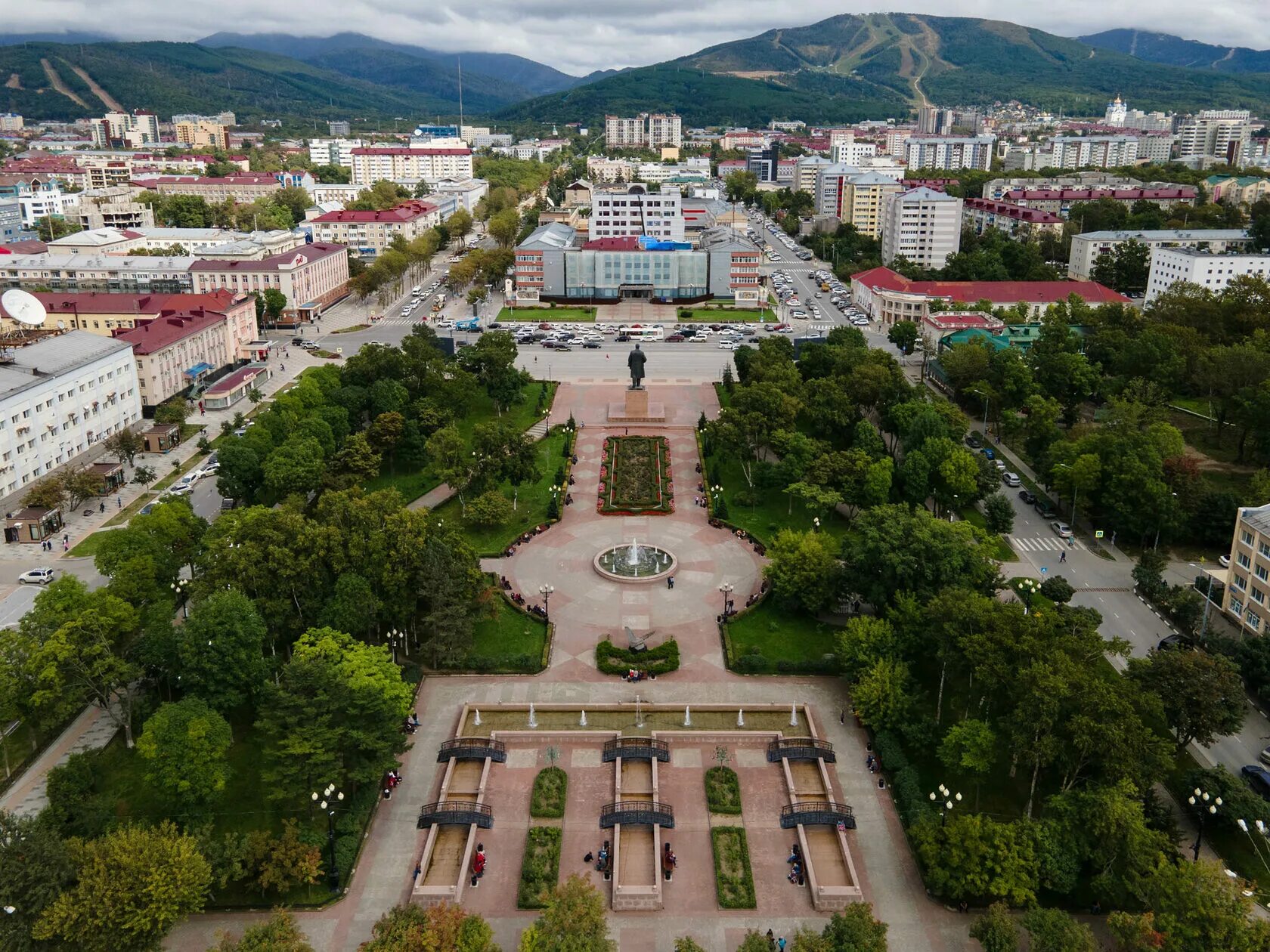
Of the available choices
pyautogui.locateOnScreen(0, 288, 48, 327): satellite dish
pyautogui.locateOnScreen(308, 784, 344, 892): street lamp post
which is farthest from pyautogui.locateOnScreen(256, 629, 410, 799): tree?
pyautogui.locateOnScreen(0, 288, 48, 327): satellite dish

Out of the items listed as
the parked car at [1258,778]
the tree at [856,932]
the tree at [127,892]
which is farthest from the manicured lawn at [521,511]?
the parked car at [1258,778]

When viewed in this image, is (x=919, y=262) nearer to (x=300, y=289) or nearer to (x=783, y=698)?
(x=300, y=289)

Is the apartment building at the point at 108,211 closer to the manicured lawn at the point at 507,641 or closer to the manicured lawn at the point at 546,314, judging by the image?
the manicured lawn at the point at 546,314

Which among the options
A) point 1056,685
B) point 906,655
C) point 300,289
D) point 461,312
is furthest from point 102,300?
point 1056,685

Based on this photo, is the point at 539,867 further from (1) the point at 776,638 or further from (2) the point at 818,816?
(1) the point at 776,638

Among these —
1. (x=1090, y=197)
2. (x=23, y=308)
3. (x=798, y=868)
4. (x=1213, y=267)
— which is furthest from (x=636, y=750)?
(x=1090, y=197)

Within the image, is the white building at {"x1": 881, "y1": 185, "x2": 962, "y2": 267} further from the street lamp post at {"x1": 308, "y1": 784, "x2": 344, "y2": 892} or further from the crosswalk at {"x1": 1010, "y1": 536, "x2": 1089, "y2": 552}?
the street lamp post at {"x1": 308, "y1": 784, "x2": 344, "y2": 892}
